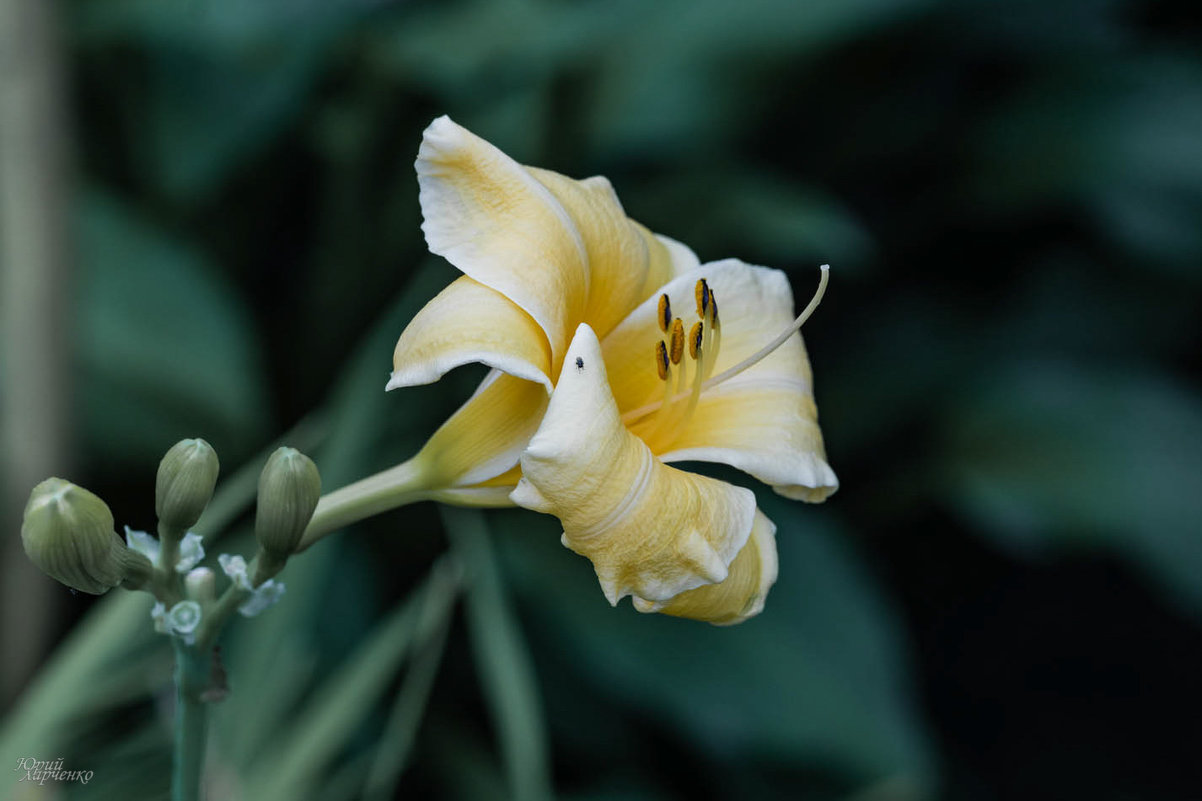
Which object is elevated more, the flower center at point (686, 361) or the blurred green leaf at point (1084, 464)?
the flower center at point (686, 361)

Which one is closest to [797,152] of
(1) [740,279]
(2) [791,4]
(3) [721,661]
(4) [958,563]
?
(2) [791,4]

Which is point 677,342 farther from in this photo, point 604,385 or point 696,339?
point 604,385

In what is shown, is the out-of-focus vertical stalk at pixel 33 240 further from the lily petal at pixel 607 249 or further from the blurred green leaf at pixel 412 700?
the lily petal at pixel 607 249

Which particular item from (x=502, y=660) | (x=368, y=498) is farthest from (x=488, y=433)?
(x=502, y=660)

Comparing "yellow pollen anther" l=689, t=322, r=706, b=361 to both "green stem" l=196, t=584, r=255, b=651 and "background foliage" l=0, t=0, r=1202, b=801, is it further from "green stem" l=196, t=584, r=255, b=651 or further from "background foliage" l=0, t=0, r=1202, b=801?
"background foliage" l=0, t=0, r=1202, b=801

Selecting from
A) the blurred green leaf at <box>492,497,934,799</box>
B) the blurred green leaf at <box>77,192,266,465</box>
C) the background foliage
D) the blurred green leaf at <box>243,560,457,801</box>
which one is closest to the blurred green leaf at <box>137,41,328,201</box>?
the background foliage

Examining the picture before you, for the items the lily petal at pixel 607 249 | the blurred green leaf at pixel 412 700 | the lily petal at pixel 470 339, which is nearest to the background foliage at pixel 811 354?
the blurred green leaf at pixel 412 700
